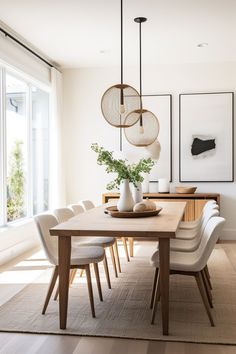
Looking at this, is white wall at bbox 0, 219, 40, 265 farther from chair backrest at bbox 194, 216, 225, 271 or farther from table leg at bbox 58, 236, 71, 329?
chair backrest at bbox 194, 216, 225, 271

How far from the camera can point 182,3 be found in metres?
4.25

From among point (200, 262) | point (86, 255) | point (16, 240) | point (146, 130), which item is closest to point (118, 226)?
→ point (86, 255)

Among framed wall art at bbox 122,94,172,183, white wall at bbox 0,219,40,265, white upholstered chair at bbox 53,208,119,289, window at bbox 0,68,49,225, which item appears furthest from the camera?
framed wall art at bbox 122,94,172,183

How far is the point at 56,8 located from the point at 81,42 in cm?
126

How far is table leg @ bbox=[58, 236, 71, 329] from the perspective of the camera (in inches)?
119

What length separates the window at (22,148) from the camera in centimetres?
532

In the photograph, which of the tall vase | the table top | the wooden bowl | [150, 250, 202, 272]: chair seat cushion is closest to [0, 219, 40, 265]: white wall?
the tall vase

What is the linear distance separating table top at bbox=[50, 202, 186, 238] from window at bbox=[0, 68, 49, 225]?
6.87 feet

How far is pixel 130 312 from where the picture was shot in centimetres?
337

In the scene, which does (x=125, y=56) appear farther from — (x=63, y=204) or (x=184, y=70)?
(x=63, y=204)

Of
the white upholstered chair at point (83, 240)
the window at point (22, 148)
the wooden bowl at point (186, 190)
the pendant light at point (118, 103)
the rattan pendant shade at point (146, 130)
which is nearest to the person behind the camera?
the pendant light at point (118, 103)

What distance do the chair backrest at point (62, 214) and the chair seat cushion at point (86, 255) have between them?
441 mm

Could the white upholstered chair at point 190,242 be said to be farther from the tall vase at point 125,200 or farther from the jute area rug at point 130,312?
Result: the tall vase at point 125,200

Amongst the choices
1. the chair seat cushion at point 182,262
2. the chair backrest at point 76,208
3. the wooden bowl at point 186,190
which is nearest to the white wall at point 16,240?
the chair backrest at point 76,208
